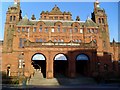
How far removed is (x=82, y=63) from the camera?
174 feet

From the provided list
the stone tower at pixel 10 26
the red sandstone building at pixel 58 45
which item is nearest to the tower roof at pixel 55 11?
the red sandstone building at pixel 58 45

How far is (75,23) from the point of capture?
58.2 m

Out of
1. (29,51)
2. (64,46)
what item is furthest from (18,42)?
(64,46)

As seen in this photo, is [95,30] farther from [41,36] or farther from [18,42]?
[18,42]

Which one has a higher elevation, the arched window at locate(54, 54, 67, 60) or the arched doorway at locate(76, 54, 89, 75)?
the arched window at locate(54, 54, 67, 60)

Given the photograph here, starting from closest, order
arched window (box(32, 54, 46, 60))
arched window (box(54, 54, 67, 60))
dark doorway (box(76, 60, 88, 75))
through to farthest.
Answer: arched window (box(32, 54, 46, 60)) → arched window (box(54, 54, 67, 60)) → dark doorway (box(76, 60, 88, 75))

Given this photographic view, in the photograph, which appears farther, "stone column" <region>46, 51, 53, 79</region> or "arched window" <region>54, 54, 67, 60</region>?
"arched window" <region>54, 54, 67, 60</region>

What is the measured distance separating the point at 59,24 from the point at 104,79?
79.8ft

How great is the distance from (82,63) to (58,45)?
9.88 metres

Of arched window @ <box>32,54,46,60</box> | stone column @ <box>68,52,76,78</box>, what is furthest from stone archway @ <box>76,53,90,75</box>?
arched window @ <box>32,54,46,60</box>

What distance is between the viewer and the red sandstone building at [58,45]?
4700 centimetres

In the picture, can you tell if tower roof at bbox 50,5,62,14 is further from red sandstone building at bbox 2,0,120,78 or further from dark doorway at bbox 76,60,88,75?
dark doorway at bbox 76,60,88,75

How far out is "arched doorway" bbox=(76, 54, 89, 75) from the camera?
47.5 meters

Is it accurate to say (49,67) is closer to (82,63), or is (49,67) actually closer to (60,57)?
(60,57)
